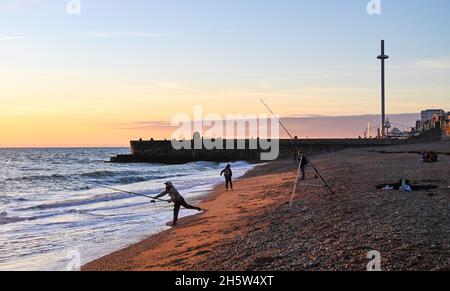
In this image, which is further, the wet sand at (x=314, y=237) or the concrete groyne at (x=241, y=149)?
the concrete groyne at (x=241, y=149)

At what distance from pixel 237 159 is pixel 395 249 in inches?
2762

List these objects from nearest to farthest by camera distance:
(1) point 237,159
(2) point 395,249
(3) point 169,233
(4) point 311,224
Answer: (2) point 395,249, (4) point 311,224, (3) point 169,233, (1) point 237,159

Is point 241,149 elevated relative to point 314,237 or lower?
lower

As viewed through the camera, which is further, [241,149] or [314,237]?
[241,149]

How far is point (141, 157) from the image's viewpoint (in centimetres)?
8200

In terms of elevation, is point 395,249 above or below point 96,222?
above

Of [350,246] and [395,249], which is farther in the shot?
[350,246]

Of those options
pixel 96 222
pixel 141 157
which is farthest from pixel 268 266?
pixel 141 157

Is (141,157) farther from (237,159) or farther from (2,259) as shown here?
(2,259)

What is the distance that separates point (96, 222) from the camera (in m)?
15.2

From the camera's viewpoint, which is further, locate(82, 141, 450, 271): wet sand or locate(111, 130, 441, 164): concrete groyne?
locate(111, 130, 441, 164): concrete groyne
